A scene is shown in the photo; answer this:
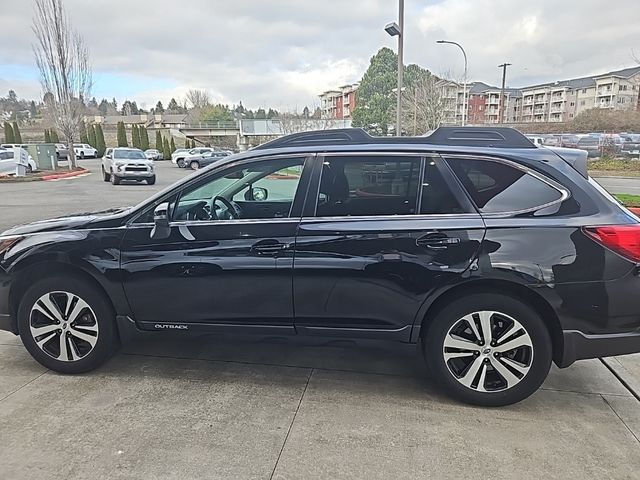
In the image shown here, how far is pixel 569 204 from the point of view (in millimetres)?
2902

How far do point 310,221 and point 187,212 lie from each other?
95 cm

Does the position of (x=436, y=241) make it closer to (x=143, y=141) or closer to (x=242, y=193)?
(x=242, y=193)

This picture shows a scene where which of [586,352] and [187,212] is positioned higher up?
[187,212]

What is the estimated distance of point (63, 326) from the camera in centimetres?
345

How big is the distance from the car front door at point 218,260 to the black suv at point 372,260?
0.01 metres

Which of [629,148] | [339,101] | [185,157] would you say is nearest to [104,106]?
[339,101]

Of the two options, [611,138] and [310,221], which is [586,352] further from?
[611,138]

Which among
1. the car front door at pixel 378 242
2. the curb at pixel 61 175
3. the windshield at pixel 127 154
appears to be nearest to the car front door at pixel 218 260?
the car front door at pixel 378 242

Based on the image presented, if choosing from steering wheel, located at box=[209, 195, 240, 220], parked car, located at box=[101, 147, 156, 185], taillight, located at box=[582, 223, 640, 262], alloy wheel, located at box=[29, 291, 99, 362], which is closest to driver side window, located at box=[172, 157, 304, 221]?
steering wheel, located at box=[209, 195, 240, 220]

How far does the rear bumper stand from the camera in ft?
9.44

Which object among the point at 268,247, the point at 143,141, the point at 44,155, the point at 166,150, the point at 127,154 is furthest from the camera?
the point at 143,141

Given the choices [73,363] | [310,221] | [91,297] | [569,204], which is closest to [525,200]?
[569,204]

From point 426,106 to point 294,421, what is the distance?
32097mm

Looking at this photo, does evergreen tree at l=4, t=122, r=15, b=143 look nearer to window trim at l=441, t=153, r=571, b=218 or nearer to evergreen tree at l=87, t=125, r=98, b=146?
evergreen tree at l=87, t=125, r=98, b=146
